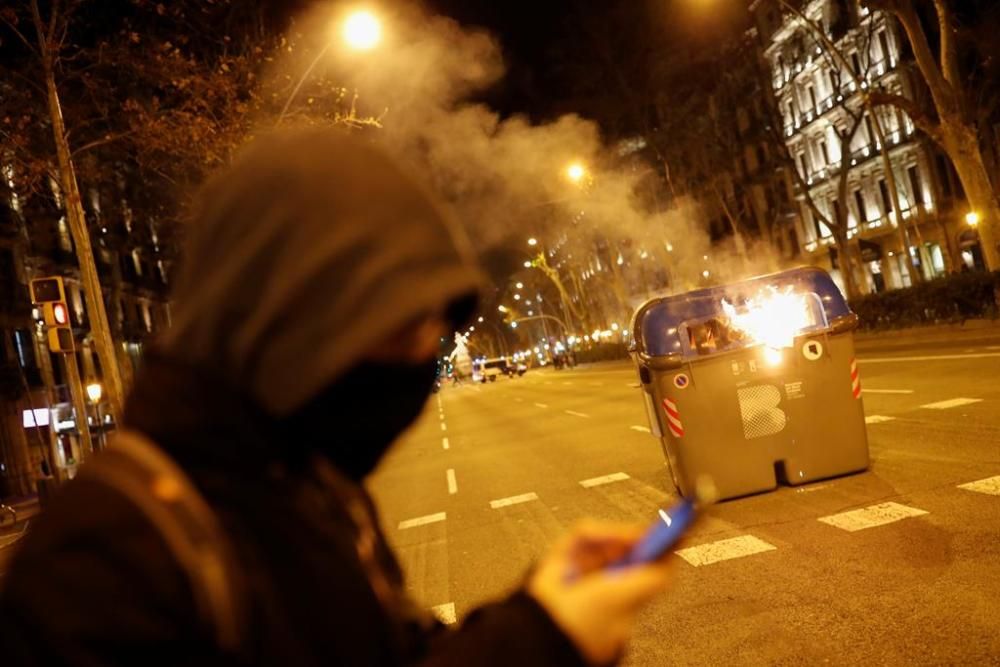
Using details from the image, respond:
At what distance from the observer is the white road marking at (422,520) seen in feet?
29.6

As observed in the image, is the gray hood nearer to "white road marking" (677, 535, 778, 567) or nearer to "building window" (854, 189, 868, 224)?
"white road marking" (677, 535, 778, 567)

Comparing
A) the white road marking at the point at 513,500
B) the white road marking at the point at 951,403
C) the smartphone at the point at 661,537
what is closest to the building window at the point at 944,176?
the white road marking at the point at 951,403

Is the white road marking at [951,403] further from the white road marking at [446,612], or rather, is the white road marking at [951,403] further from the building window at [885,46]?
the building window at [885,46]

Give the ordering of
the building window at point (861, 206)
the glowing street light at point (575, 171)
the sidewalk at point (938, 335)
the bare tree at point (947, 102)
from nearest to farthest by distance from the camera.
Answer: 1. the bare tree at point (947, 102)
2. the sidewalk at point (938, 335)
3. the glowing street light at point (575, 171)
4. the building window at point (861, 206)

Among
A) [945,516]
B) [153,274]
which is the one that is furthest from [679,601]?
[153,274]

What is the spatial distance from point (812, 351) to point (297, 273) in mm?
6926

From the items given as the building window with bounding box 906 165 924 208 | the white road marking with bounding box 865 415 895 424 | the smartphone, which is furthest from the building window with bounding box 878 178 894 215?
the smartphone

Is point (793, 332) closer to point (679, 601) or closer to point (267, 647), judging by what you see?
point (679, 601)

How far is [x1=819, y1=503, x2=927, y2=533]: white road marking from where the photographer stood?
582 cm

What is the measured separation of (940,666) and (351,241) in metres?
3.56

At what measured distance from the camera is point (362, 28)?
13445 millimetres

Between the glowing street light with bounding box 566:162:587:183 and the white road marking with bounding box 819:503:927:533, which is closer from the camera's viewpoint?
the white road marking with bounding box 819:503:927:533

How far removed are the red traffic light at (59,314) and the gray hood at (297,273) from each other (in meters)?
11.6

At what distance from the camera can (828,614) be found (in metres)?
4.29
